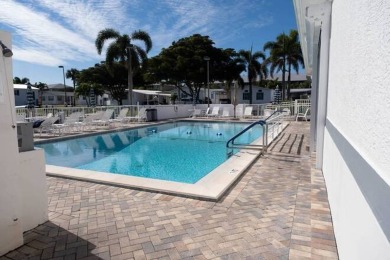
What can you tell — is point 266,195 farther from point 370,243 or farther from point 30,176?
point 30,176

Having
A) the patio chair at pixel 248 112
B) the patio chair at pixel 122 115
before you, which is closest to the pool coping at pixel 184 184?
the patio chair at pixel 122 115

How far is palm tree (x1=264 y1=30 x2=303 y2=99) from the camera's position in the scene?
3266 centimetres

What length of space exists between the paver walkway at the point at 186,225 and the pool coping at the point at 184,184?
6.1 inches

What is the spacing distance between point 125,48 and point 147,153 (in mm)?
17417

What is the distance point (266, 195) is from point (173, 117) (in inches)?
716

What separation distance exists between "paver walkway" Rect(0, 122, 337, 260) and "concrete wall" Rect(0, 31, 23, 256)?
193 mm

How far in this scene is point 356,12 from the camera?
193 centimetres

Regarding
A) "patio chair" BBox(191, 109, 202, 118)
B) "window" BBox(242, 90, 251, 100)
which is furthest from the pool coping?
"window" BBox(242, 90, 251, 100)

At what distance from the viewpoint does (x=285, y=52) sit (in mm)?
32875

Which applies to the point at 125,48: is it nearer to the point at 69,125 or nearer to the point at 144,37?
the point at 144,37

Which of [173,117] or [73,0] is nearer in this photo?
[73,0]

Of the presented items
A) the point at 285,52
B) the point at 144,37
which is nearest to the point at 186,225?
the point at 144,37

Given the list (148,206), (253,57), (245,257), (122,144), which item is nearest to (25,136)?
(148,206)

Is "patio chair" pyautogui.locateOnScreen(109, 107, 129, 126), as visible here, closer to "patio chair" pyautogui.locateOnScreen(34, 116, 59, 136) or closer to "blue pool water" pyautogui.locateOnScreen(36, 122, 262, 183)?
"blue pool water" pyautogui.locateOnScreen(36, 122, 262, 183)
